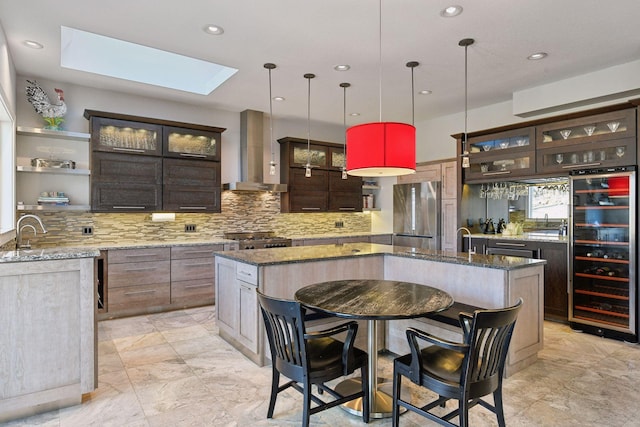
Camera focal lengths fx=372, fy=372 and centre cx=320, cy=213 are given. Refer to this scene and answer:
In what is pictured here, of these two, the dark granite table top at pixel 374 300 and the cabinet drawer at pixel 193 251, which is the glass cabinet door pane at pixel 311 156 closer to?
the cabinet drawer at pixel 193 251

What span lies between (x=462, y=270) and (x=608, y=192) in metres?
2.22

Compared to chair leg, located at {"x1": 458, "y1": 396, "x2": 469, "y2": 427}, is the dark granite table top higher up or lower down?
higher up

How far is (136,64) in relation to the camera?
183 inches

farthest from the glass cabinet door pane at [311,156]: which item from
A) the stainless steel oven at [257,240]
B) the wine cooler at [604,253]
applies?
the wine cooler at [604,253]

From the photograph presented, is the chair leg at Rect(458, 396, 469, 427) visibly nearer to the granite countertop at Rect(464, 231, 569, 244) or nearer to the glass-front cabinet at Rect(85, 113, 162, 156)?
the granite countertop at Rect(464, 231, 569, 244)

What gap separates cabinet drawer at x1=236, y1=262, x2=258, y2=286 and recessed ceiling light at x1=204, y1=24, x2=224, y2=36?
2097 mm

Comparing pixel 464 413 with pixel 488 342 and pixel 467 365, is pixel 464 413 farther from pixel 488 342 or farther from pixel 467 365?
pixel 488 342

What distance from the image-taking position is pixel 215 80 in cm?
477

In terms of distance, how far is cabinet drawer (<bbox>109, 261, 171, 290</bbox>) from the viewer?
455 centimetres

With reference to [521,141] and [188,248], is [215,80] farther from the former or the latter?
[521,141]

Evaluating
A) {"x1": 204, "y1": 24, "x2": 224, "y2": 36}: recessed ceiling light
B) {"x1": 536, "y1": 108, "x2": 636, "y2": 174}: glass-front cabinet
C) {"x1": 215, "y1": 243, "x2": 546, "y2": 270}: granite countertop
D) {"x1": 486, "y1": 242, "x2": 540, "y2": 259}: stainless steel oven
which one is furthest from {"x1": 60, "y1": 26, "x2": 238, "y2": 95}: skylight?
{"x1": 486, "y1": 242, "x2": 540, "y2": 259}: stainless steel oven

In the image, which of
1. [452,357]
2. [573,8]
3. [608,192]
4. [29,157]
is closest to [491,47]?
[573,8]

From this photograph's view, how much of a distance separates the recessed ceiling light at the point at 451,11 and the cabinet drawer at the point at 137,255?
4.11m

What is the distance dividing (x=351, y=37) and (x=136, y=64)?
9.37ft
